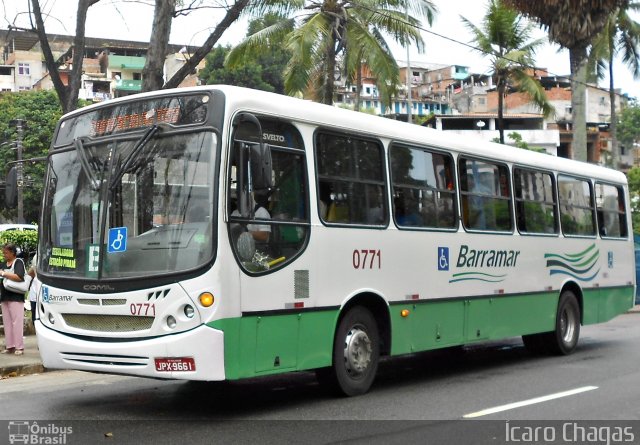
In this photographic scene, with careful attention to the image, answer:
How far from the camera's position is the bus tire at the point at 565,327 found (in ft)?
44.4

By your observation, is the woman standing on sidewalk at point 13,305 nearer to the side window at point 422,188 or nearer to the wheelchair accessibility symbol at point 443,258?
the side window at point 422,188

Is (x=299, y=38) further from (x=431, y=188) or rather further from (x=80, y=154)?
(x=80, y=154)

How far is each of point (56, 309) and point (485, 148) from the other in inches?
243

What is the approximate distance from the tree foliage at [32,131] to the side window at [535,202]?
4230 cm

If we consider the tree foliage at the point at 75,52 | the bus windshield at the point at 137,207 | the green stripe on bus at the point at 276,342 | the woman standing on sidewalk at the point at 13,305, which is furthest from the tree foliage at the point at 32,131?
the green stripe on bus at the point at 276,342

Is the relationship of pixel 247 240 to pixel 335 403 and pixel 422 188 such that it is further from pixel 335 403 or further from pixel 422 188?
pixel 422 188

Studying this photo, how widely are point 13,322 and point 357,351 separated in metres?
6.03

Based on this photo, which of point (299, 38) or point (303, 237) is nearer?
point (303, 237)

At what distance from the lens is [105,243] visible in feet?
26.7

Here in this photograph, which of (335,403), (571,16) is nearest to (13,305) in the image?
(335,403)

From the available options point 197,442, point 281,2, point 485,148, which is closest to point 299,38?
point 281,2

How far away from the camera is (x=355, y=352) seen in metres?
9.27

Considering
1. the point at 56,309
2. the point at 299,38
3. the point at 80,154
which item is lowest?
the point at 56,309

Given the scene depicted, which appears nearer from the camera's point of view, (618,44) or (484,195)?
(484,195)
